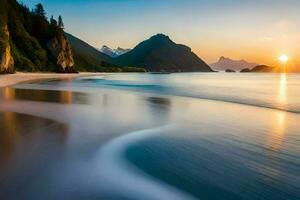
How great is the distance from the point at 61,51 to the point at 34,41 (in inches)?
564

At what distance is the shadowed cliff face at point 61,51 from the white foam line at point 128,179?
117 metres

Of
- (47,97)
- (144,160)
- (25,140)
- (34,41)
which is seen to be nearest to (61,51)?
(34,41)

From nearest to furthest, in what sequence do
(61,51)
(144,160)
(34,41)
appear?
1. (144,160)
2. (34,41)
3. (61,51)

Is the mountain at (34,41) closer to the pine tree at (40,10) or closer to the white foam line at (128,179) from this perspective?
the pine tree at (40,10)

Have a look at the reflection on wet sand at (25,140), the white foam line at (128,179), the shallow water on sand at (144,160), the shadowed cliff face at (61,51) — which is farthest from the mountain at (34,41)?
the white foam line at (128,179)

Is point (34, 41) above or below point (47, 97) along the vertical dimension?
above

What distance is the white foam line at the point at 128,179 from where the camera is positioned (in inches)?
257

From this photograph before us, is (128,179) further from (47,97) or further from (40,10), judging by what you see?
(40,10)

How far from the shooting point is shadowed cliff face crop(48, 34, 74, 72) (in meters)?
123

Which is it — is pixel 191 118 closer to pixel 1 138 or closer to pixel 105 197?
pixel 1 138

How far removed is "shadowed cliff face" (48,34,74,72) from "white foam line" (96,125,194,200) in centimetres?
11697

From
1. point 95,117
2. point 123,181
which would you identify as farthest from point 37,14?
point 123,181

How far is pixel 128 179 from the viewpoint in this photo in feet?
24.2

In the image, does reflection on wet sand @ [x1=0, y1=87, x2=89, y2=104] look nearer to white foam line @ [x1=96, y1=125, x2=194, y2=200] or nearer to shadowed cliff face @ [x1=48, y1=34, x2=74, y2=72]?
white foam line @ [x1=96, y1=125, x2=194, y2=200]
